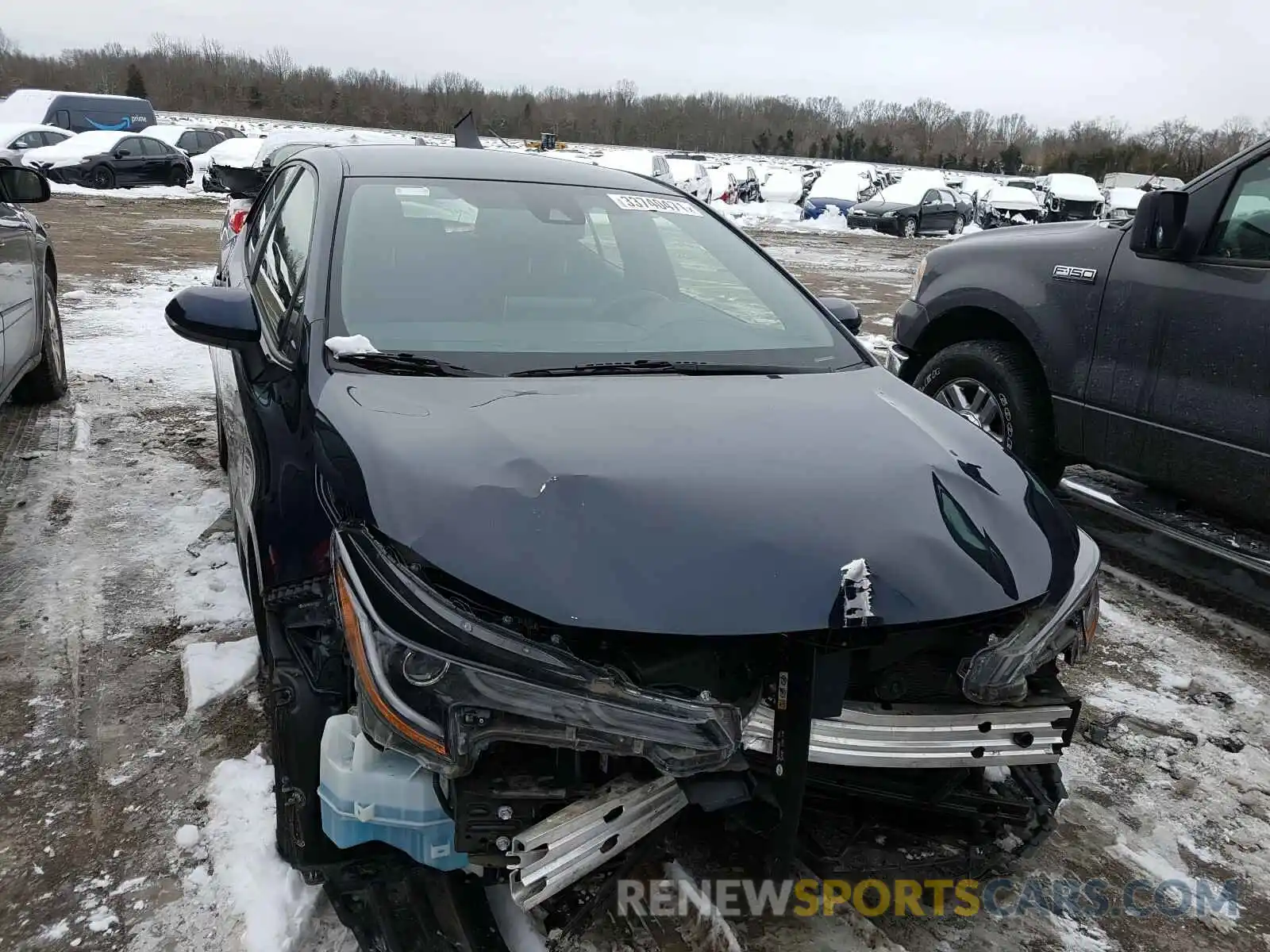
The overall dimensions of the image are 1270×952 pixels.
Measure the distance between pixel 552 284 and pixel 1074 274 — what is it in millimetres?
2630

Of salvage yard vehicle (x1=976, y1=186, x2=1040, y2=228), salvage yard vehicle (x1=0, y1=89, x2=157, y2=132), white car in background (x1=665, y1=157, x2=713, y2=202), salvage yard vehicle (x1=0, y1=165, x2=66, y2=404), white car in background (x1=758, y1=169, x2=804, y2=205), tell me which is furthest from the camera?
white car in background (x1=758, y1=169, x2=804, y2=205)

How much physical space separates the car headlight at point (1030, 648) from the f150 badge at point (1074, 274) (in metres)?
2.54

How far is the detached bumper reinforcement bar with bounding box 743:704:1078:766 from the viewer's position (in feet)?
5.75

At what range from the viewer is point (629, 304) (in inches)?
114

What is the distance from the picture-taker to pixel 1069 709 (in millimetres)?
1943

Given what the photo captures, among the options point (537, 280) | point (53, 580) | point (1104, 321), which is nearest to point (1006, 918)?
point (537, 280)

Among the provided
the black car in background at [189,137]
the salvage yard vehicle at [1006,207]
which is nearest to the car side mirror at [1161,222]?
the salvage yard vehicle at [1006,207]

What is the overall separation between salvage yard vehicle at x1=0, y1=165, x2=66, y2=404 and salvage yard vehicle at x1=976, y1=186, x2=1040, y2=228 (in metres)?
26.4

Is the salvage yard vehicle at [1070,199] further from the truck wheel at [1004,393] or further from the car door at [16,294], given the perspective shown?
the car door at [16,294]

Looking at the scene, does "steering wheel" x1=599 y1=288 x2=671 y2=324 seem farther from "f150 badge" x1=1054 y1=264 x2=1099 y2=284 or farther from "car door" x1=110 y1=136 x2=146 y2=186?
"car door" x1=110 y1=136 x2=146 y2=186

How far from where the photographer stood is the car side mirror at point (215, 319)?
2629mm

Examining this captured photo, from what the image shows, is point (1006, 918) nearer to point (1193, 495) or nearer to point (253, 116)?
point (1193, 495)

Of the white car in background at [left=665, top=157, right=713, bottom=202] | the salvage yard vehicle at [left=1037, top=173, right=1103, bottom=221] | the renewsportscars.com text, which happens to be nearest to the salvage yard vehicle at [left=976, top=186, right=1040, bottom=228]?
the salvage yard vehicle at [left=1037, top=173, right=1103, bottom=221]

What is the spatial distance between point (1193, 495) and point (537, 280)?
9.01ft
